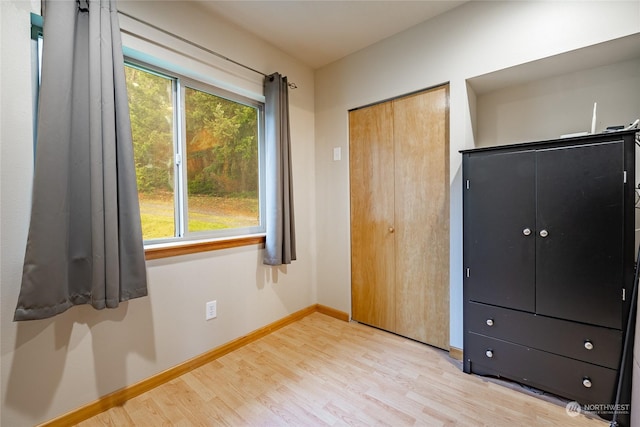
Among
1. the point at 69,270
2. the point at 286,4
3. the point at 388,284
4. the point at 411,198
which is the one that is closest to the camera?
the point at 69,270

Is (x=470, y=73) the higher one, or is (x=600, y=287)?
(x=470, y=73)

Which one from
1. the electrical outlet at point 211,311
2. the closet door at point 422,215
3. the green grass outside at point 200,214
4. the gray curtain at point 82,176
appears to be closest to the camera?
the gray curtain at point 82,176

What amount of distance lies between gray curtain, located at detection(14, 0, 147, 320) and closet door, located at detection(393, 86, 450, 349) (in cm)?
189

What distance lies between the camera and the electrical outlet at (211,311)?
197 cm

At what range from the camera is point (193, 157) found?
1.99 metres

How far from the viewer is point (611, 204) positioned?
53.9 inches

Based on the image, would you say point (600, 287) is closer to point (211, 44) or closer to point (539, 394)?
point (539, 394)

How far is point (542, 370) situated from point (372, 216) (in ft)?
4.92

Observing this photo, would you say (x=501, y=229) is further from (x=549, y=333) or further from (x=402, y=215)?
(x=402, y=215)

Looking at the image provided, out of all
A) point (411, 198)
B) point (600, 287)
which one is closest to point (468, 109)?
point (411, 198)

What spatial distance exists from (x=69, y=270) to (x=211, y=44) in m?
1.69

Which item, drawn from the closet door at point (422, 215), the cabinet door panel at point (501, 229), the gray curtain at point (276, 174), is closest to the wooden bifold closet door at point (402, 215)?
the closet door at point (422, 215)

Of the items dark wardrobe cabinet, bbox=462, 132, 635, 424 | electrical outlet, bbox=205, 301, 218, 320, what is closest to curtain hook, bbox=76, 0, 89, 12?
electrical outlet, bbox=205, 301, 218, 320

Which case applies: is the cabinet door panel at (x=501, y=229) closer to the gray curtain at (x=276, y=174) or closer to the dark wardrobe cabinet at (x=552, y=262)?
the dark wardrobe cabinet at (x=552, y=262)
